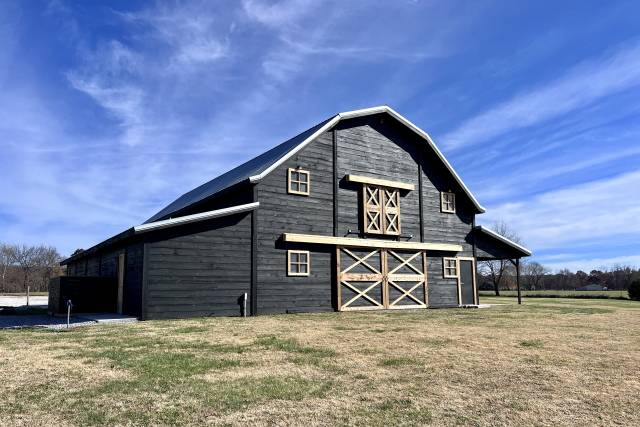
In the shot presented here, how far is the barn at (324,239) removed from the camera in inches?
604

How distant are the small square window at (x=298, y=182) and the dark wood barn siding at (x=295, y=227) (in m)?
0.18

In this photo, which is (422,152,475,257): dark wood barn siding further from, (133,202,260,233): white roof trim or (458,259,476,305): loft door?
(133,202,260,233): white roof trim

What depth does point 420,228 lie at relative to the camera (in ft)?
72.1

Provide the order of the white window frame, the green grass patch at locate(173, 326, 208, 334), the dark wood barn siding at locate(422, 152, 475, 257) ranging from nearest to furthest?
the green grass patch at locate(173, 326, 208, 334) → the dark wood barn siding at locate(422, 152, 475, 257) → the white window frame

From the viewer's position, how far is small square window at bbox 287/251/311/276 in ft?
58.3

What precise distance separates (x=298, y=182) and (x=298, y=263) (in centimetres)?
303

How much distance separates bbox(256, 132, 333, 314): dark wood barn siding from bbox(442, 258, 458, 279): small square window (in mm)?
6579

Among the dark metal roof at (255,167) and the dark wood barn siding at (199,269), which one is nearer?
the dark wood barn siding at (199,269)

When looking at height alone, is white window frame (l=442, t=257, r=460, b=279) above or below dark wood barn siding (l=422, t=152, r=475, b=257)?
below

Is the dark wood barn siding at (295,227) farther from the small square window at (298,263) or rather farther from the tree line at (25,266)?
the tree line at (25,266)

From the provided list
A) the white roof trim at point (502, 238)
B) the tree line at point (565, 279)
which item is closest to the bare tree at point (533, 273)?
the tree line at point (565, 279)

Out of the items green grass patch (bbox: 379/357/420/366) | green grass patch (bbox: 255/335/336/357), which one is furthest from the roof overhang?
green grass patch (bbox: 379/357/420/366)

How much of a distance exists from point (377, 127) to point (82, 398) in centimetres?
1768

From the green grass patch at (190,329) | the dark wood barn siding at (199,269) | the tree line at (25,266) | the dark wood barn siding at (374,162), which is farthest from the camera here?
the tree line at (25,266)
